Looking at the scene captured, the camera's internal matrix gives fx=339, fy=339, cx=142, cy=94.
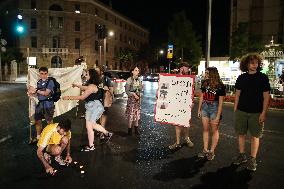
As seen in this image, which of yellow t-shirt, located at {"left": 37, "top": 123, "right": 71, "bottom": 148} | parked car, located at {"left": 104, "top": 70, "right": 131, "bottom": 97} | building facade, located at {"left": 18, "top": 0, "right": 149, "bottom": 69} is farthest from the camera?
building facade, located at {"left": 18, "top": 0, "right": 149, "bottom": 69}

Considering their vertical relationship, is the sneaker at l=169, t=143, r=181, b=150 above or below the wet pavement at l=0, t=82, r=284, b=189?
above

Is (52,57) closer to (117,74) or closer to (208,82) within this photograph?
(117,74)

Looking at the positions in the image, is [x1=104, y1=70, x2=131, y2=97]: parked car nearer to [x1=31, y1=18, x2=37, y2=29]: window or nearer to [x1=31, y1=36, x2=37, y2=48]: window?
[x1=31, y1=18, x2=37, y2=29]: window

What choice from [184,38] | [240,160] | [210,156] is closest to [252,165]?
[240,160]

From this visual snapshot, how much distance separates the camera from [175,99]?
26.4ft

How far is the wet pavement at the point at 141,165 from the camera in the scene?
5.56m

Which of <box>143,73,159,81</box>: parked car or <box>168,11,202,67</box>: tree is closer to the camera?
<box>143,73,159,81</box>: parked car

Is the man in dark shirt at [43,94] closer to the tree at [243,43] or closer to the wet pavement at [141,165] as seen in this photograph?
the wet pavement at [141,165]

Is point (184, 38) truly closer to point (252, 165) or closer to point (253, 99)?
point (253, 99)

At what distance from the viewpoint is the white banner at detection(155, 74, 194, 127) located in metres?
7.84

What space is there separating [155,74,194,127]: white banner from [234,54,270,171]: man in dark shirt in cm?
150

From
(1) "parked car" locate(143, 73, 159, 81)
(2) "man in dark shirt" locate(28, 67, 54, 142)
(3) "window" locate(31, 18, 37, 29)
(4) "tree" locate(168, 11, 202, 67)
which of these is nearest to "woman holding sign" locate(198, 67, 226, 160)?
(2) "man in dark shirt" locate(28, 67, 54, 142)

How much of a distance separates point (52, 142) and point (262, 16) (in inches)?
2008

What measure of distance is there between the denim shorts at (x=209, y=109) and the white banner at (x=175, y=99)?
2.72 feet
